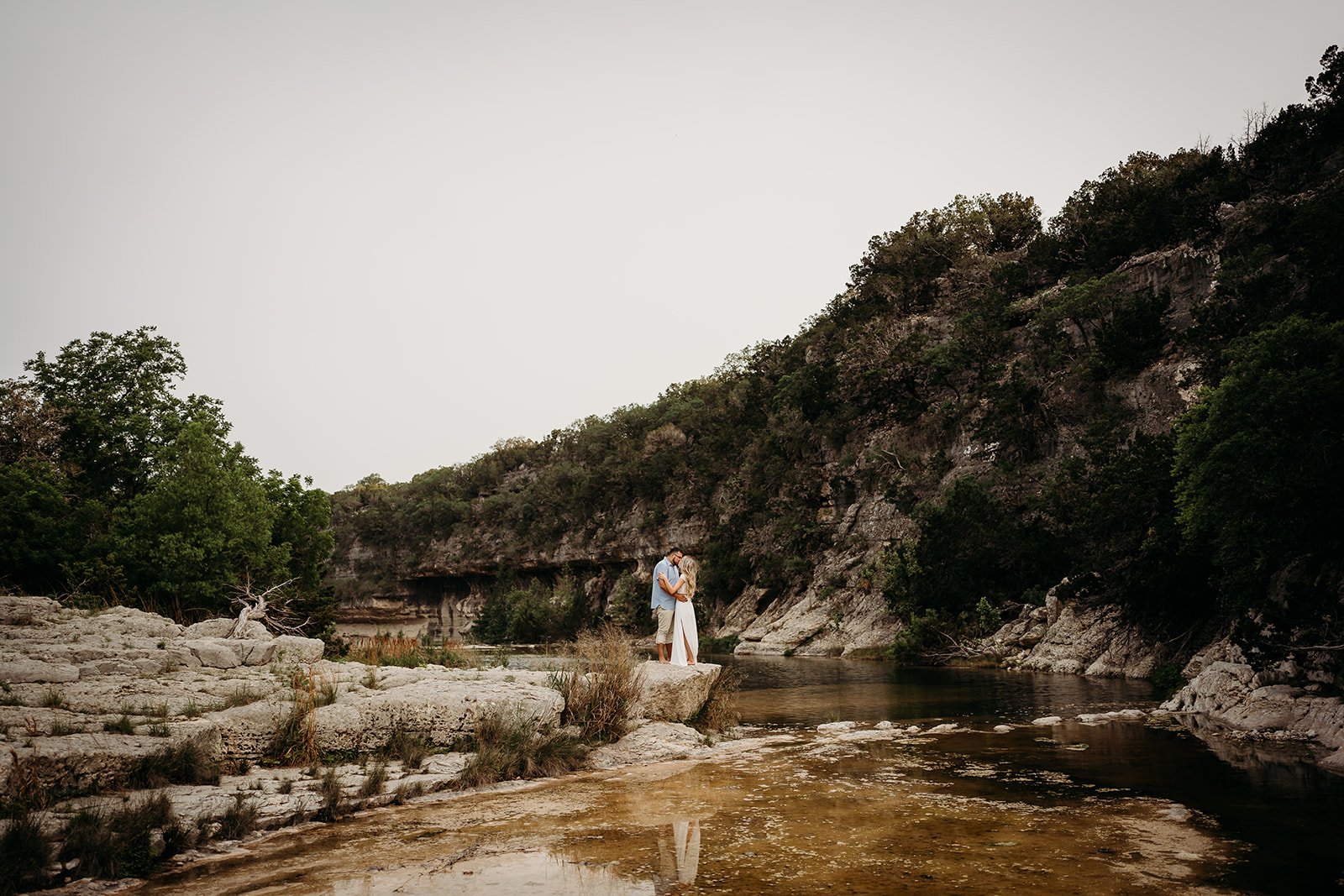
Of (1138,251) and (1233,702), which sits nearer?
(1233,702)

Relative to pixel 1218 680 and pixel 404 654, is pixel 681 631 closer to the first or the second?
pixel 404 654

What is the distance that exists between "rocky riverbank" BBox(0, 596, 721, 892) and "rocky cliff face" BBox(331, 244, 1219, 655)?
749 cm

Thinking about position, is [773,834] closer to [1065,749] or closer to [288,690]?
[1065,749]

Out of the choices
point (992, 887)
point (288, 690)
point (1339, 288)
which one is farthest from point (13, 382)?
point (1339, 288)

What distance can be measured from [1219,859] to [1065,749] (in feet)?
16.6

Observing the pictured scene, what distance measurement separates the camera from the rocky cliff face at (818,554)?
34.8 meters

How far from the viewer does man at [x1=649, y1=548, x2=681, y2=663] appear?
13797 mm

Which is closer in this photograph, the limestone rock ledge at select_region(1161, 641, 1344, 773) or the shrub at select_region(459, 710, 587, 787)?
the shrub at select_region(459, 710, 587, 787)

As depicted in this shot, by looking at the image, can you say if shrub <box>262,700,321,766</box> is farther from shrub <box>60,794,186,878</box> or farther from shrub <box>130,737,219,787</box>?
shrub <box>60,794,186,878</box>

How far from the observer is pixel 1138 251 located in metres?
40.6

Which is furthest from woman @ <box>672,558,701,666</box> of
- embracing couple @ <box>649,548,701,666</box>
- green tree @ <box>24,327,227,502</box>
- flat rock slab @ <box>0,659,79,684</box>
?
green tree @ <box>24,327,227,502</box>

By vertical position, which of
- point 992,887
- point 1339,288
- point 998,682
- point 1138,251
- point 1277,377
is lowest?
point 998,682

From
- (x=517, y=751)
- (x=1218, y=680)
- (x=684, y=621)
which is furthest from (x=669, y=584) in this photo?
(x=1218, y=680)

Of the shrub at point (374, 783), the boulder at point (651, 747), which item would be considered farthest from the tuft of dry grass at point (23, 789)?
the boulder at point (651, 747)
